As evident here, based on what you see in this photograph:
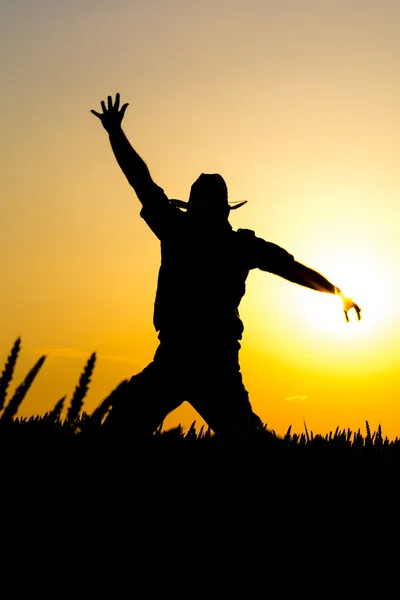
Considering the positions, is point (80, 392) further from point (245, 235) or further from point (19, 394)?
point (245, 235)

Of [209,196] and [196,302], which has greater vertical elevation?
[209,196]

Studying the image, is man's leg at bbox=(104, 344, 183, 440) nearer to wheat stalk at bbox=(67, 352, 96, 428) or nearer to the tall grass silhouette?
the tall grass silhouette

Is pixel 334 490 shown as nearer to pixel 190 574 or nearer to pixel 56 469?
pixel 190 574

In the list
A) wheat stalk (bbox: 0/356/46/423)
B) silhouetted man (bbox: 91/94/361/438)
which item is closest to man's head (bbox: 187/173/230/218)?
silhouetted man (bbox: 91/94/361/438)

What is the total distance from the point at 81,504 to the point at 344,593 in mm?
1205

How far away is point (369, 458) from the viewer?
4051mm

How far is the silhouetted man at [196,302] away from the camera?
18.3ft

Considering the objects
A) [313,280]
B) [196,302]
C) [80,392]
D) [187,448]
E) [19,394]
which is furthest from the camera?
[313,280]

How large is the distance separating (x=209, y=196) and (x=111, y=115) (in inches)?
40.4

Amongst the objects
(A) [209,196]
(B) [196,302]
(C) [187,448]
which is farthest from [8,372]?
(A) [209,196]

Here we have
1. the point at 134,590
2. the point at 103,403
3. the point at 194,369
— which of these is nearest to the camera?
the point at 103,403

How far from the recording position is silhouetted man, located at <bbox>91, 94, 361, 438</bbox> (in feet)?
18.3

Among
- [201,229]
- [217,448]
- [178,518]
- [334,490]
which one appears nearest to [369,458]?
[334,490]

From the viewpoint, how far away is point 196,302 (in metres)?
5.64
